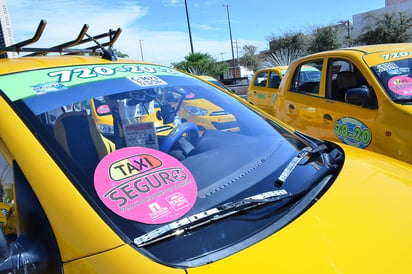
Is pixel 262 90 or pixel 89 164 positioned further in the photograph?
pixel 262 90

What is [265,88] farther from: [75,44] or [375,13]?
[375,13]

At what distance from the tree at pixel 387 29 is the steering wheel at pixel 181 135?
88.0 feet

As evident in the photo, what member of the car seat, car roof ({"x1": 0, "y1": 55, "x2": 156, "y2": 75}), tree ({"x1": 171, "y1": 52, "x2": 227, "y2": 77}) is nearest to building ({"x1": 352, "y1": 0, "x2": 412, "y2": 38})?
tree ({"x1": 171, "y1": 52, "x2": 227, "y2": 77})

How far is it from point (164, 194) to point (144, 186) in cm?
8

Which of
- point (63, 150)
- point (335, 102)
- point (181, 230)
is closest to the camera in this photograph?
point (181, 230)

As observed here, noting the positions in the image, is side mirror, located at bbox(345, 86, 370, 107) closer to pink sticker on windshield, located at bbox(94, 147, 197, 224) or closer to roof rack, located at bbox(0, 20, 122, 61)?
roof rack, located at bbox(0, 20, 122, 61)

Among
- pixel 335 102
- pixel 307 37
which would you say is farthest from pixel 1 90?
pixel 307 37

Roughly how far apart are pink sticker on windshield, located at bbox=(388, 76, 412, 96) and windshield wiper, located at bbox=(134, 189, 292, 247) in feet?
8.52

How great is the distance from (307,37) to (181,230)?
33.4 metres

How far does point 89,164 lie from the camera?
130 centimetres

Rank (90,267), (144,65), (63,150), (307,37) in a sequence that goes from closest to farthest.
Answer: (90,267), (63,150), (144,65), (307,37)

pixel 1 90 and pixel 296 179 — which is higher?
pixel 1 90

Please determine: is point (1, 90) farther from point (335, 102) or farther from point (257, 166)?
point (335, 102)

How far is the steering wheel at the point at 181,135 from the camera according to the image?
70.1 inches
